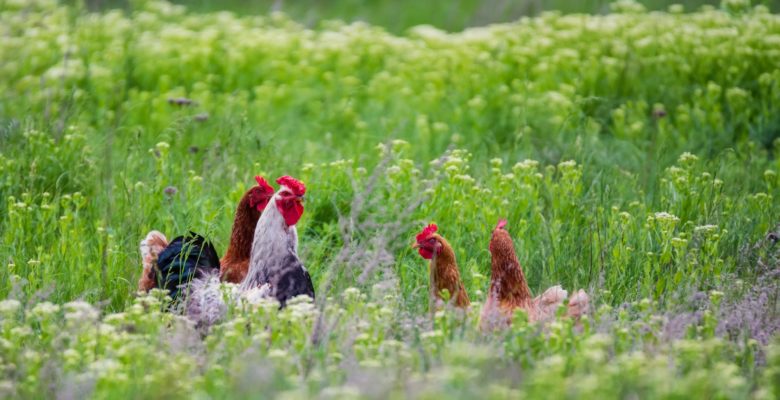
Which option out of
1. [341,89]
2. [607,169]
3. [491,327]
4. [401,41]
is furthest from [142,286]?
[401,41]

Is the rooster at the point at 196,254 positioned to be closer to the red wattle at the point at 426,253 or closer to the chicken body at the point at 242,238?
the chicken body at the point at 242,238

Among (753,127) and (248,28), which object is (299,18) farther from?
(753,127)

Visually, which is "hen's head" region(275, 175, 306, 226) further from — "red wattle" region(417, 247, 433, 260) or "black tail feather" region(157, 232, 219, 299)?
"red wattle" region(417, 247, 433, 260)

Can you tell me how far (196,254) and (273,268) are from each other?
1.44 ft

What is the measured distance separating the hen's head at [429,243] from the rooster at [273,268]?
0.54 meters

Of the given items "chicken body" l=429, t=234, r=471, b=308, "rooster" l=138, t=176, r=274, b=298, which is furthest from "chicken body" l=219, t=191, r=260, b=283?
"chicken body" l=429, t=234, r=471, b=308

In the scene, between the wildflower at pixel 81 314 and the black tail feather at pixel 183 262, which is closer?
the wildflower at pixel 81 314

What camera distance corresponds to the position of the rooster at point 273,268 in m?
4.20

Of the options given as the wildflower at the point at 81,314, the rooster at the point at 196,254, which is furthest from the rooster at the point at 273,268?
the wildflower at the point at 81,314

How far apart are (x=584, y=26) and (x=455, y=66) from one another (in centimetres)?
133

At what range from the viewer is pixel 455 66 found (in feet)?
27.1

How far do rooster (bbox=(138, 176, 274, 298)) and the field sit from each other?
0.15m

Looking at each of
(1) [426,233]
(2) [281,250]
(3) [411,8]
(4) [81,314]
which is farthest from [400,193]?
(3) [411,8]

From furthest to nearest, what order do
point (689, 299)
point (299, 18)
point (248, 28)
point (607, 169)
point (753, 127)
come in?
point (299, 18) → point (248, 28) → point (753, 127) → point (607, 169) → point (689, 299)
